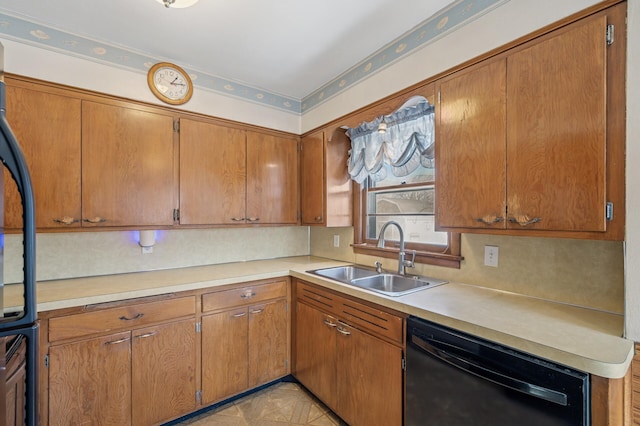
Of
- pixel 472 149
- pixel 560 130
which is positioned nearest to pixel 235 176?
pixel 472 149

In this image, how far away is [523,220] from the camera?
4.47ft

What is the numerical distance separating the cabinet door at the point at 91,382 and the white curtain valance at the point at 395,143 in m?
2.04

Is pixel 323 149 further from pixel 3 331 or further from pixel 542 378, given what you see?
pixel 3 331

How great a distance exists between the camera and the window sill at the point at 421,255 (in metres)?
1.93

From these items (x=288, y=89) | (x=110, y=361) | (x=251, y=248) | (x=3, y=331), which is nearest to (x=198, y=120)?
(x=288, y=89)

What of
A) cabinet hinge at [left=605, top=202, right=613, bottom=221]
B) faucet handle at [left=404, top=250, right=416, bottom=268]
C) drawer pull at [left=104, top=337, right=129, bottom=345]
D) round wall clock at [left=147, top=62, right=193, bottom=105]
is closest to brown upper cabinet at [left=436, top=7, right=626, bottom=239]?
cabinet hinge at [left=605, top=202, right=613, bottom=221]

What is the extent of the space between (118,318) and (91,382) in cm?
35

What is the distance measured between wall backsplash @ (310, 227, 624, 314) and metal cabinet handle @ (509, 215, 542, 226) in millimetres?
291

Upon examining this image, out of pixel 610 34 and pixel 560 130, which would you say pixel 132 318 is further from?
pixel 610 34

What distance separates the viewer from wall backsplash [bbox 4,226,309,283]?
1980 mm

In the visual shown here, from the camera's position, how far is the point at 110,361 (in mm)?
1705

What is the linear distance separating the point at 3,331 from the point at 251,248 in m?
2.21

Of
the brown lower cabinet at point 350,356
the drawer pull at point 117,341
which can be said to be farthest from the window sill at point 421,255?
the drawer pull at point 117,341

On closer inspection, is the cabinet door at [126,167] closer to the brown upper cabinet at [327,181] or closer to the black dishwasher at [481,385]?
the brown upper cabinet at [327,181]
